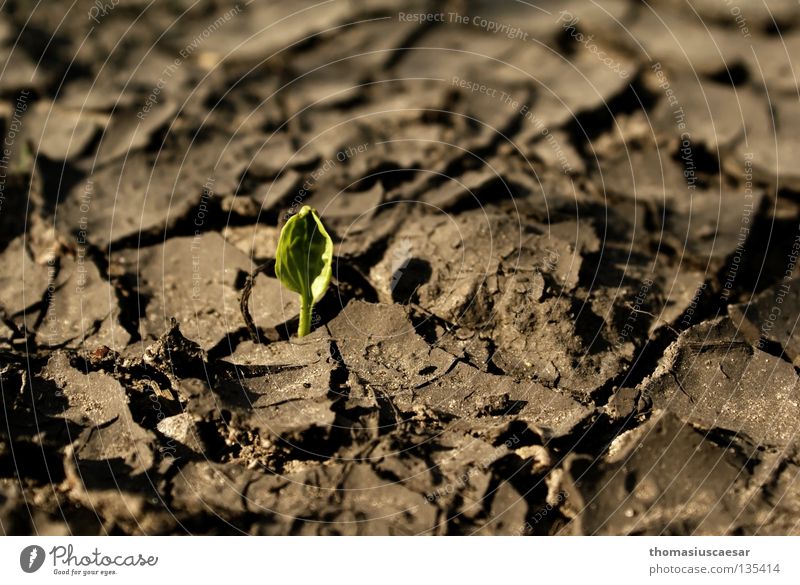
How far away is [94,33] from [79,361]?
1603mm

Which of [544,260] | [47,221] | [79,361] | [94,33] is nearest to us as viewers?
[79,361]

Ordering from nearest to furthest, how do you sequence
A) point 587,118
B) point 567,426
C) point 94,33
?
1. point 567,426
2. point 587,118
3. point 94,33

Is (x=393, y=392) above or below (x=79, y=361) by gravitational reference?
below

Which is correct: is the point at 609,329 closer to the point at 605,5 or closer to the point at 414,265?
the point at 414,265

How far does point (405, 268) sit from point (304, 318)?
0.35m

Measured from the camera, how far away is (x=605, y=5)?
325cm

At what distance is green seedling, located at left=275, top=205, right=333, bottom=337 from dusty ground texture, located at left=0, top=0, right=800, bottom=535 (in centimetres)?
9

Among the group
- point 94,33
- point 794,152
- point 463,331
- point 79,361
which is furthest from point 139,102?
point 794,152

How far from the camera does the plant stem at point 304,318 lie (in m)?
2.38

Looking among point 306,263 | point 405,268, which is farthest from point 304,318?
point 405,268

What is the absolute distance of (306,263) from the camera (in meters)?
2.38
